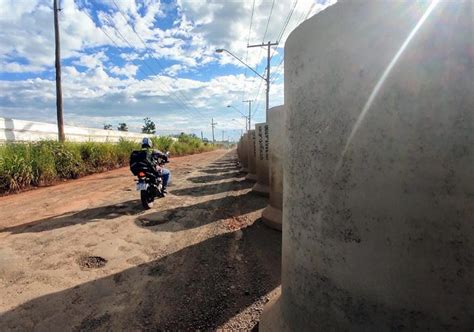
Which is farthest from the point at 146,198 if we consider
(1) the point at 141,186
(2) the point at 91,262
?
(2) the point at 91,262

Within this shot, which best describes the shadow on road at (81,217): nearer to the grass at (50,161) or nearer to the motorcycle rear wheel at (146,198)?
the motorcycle rear wheel at (146,198)

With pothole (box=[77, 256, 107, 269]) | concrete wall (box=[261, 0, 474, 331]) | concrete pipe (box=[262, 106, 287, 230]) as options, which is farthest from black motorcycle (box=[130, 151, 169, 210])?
concrete wall (box=[261, 0, 474, 331])

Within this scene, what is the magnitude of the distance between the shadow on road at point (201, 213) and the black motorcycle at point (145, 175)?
1.80 feet

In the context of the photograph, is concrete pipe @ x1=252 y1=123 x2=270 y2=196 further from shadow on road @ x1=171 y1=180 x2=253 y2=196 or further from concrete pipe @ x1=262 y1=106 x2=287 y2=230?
concrete pipe @ x1=262 y1=106 x2=287 y2=230

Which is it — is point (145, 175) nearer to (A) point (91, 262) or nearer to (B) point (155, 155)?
(B) point (155, 155)

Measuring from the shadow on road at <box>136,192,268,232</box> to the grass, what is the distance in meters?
5.76

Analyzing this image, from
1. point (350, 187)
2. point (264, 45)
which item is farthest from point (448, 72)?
point (264, 45)

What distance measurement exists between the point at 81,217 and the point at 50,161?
20.3 ft

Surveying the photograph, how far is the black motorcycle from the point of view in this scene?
6.70m

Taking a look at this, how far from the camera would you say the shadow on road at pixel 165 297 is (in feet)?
8.85

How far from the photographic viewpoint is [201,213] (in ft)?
21.8

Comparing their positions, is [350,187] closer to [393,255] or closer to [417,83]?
[393,255]

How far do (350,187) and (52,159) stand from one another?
39.6 ft

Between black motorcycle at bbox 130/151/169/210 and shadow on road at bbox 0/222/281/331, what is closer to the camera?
shadow on road at bbox 0/222/281/331
